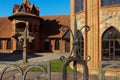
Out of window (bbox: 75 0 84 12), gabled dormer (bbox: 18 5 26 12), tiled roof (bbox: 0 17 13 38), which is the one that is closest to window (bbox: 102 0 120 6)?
window (bbox: 75 0 84 12)

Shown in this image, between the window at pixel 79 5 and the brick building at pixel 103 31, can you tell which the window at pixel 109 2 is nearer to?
the brick building at pixel 103 31

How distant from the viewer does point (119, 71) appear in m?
15.6

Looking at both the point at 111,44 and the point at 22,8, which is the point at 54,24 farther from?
the point at 111,44

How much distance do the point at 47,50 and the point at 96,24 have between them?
25.9m

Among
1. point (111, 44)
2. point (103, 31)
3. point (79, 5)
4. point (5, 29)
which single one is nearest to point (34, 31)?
point (5, 29)

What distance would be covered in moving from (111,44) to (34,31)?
25372 mm

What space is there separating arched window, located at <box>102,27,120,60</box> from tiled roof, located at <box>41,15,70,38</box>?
941 inches

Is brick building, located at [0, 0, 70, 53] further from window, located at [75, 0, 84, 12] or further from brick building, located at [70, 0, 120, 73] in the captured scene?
brick building, located at [70, 0, 120, 73]

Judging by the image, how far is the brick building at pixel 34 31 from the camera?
39.2 m

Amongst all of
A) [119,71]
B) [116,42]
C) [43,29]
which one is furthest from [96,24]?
[43,29]

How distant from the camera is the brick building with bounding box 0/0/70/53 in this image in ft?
128

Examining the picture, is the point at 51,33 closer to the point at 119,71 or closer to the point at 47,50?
the point at 47,50

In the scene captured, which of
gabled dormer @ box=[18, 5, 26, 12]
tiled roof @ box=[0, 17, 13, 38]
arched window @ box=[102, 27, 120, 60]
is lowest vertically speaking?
arched window @ box=[102, 27, 120, 60]

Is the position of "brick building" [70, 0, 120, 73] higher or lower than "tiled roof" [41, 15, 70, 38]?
lower
